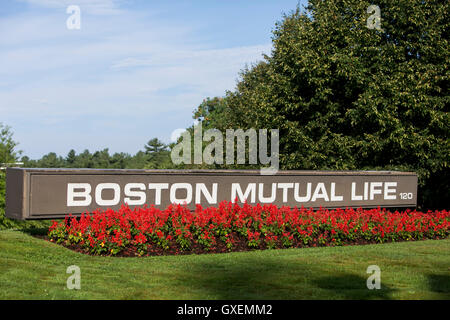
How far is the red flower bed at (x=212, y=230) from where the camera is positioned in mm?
11609

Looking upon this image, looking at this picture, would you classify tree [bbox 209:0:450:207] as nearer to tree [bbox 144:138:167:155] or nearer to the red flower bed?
the red flower bed

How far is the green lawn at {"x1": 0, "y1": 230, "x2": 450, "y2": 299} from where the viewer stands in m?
7.79

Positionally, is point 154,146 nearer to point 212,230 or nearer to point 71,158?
point 71,158

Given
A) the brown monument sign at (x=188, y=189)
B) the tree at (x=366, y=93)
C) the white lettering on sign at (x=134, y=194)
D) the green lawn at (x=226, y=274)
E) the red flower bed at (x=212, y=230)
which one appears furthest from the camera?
the tree at (x=366, y=93)

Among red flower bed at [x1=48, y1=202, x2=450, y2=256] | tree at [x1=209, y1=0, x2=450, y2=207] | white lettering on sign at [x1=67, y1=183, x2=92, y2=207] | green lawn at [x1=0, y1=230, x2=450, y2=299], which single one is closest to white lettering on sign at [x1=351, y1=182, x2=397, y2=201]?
red flower bed at [x1=48, y1=202, x2=450, y2=256]

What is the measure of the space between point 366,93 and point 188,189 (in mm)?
9895

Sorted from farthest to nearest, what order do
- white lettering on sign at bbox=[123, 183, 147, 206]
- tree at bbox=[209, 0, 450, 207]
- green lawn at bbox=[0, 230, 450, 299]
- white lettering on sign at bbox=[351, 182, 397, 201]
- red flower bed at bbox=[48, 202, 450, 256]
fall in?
tree at bbox=[209, 0, 450, 207] → white lettering on sign at bbox=[351, 182, 397, 201] → white lettering on sign at bbox=[123, 183, 147, 206] → red flower bed at bbox=[48, 202, 450, 256] → green lawn at bbox=[0, 230, 450, 299]

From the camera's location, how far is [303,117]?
924 inches

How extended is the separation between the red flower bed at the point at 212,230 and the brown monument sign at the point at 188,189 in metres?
0.52

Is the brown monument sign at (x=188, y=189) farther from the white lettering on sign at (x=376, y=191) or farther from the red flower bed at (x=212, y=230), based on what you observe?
the red flower bed at (x=212, y=230)

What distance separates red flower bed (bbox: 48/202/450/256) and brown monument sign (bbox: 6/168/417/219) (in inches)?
20.5

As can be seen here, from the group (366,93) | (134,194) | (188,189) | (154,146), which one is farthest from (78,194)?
(154,146)

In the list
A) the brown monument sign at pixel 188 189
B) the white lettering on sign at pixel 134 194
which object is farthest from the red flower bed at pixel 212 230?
the brown monument sign at pixel 188 189
